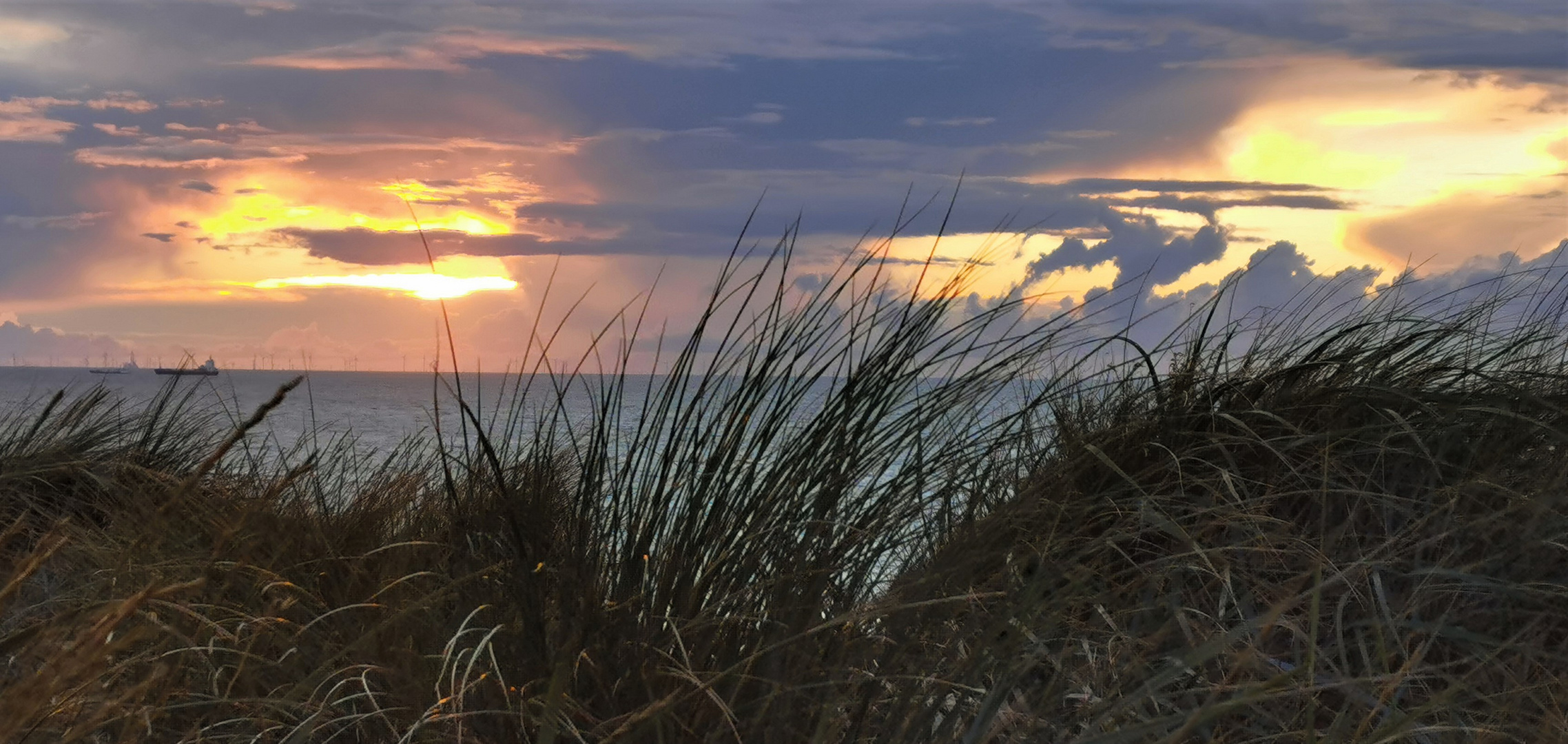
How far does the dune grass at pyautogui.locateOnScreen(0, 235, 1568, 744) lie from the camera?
1.78 meters

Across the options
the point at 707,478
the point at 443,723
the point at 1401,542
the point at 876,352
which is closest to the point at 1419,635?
the point at 1401,542

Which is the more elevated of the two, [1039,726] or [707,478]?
[707,478]

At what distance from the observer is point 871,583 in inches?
91.6

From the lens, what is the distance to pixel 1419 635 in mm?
2479

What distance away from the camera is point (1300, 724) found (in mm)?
2203

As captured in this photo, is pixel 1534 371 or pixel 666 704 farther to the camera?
pixel 1534 371

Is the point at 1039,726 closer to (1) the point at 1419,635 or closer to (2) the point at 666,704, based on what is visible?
(2) the point at 666,704

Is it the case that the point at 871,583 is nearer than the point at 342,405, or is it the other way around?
the point at 871,583

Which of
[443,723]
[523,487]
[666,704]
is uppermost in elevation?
[523,487]

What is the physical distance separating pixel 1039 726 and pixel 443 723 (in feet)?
3.15

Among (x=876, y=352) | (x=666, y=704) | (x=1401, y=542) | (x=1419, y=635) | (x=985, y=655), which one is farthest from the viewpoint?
(x=1401, y=542)

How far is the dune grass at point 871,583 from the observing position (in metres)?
1.78

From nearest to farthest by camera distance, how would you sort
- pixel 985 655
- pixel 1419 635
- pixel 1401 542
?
1. pixel 985 655
2. pixel 1419 635
3. pixel 1401 542

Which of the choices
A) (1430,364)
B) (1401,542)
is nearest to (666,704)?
(1401,542)
